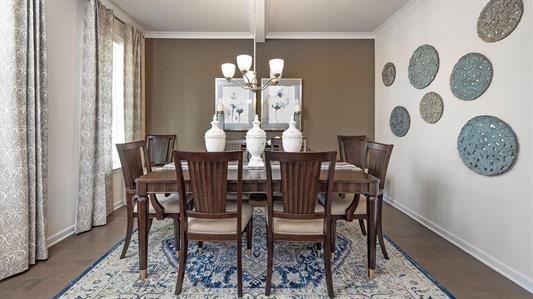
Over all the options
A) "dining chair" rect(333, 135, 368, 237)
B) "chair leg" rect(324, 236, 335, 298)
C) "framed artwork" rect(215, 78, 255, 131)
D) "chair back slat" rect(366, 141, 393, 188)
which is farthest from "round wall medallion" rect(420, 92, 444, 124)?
"framed artwork" rect(215, 78, 255, 131)

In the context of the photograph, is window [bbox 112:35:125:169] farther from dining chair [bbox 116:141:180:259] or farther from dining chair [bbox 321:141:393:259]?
dining chair [bbox 321:141:393:259]

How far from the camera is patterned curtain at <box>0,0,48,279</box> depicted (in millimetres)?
2182

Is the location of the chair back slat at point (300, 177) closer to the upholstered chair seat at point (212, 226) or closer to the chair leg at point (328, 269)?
the chair leg at point (328, 269)

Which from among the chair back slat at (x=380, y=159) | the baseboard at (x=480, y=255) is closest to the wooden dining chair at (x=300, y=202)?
the chair back slat at (x=380, y=159)

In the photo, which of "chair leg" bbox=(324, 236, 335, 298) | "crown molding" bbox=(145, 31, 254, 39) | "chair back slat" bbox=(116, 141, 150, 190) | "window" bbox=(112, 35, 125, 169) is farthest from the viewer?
"crown molding" bbox=(145, 31, 254, 39)

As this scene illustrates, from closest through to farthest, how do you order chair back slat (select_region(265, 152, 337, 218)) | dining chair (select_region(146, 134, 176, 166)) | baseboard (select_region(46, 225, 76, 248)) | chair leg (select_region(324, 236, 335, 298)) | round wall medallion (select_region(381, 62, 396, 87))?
chair back slat (select_region(265, 152, 337, 218)) < chair leg (select_region(324, 236, 335, 298)) < baseboard (select_region(46, 225, 76, 248)) < dining chair (select_region(146, 134, 176, 166)) < round wall medallion (select_region(381, 62, 396, 87))

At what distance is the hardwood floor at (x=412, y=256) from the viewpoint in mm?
2098

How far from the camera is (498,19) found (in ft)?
7.89

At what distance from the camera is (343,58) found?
5.12 meters

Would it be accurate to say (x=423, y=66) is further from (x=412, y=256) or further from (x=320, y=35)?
(x=412, y=256)

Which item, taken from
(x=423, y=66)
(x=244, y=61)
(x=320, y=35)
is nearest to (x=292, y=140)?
(x=244, y=61)

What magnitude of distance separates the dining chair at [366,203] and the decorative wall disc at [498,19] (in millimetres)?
1191

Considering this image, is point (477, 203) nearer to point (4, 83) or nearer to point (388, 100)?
point (388, 100)

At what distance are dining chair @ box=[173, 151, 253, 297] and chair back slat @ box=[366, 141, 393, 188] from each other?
4.13ft
